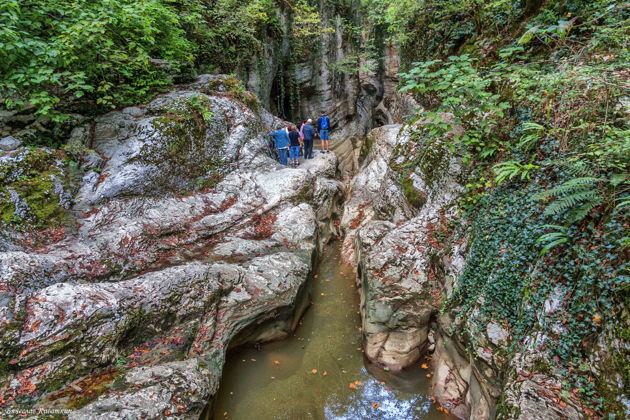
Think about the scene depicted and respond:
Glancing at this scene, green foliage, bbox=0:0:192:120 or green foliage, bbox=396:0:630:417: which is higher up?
green foliage, bbox=0:0:192:120

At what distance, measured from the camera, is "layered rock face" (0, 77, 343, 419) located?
4.92 m

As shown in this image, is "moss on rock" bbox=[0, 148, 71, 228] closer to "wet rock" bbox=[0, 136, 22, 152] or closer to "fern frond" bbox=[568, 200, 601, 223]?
"wet rock" bbox=[0, 136, 22, 152]

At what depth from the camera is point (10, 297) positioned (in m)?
5.38

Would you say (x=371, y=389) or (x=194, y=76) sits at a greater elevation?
(x=194, y=76)

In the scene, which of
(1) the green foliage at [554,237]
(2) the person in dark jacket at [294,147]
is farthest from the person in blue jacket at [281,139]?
(1) the green foliage at [554,237]

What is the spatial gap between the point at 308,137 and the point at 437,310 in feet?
31.3

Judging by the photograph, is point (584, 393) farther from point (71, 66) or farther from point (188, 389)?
point (71, 66)

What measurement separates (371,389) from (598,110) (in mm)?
6347

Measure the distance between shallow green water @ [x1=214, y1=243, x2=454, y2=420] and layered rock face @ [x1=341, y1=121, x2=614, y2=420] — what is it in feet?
1.31

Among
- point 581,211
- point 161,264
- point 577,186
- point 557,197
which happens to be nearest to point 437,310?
point 557,197

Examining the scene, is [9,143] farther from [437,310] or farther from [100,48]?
[437,310]

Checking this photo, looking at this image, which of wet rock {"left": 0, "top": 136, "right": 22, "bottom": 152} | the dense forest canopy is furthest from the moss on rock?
the dense forest canopy

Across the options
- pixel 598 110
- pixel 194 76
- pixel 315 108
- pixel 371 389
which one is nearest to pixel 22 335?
pixel 371 389

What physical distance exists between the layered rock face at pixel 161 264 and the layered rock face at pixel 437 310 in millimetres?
2174
